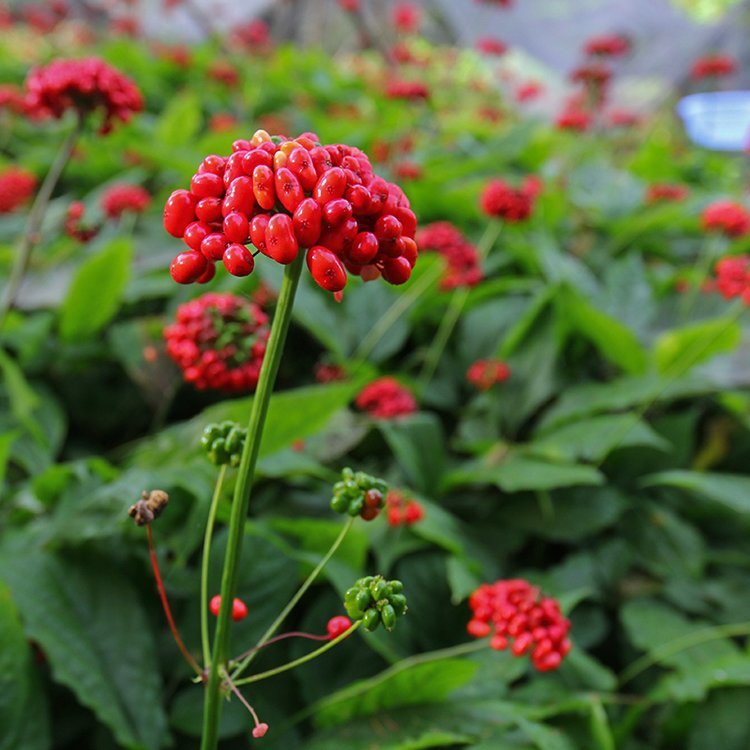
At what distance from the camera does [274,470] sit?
63.3 inches

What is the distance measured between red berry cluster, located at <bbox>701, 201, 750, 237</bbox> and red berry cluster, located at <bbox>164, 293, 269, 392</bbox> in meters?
1.80

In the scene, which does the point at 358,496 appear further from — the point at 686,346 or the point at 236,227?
the point at 686,346

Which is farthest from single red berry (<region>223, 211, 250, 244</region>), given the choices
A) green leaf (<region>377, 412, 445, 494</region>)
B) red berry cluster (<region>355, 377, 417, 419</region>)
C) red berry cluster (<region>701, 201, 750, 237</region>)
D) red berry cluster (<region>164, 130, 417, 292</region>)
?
red berry cluster (<region>701, 201, 750, 237</region>)

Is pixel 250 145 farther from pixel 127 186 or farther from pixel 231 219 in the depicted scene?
pixel 127 186

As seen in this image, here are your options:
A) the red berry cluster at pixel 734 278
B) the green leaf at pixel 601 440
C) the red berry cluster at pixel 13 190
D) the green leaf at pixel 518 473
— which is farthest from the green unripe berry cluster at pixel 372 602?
the red berry cluster at pixel 13 190

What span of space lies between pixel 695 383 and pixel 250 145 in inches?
71.4

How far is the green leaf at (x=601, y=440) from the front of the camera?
6.54 feet

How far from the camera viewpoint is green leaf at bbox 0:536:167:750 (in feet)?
4.17

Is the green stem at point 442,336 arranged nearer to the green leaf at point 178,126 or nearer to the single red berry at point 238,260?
the single red berry at point 238,260

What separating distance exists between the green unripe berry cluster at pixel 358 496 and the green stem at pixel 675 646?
1059 mm

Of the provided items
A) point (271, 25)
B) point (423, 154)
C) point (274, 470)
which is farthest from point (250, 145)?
point (271, 25)

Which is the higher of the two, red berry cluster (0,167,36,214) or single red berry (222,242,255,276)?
single red berry (222,242,255,276)

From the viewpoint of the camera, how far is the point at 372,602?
2.82ft

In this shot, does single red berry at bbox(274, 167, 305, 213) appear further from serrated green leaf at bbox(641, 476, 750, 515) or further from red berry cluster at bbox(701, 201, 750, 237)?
red berry cluster at bbox(701, 201, 750, 237)
